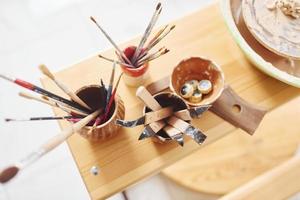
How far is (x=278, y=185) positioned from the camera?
722 millimetres

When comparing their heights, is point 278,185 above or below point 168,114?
below

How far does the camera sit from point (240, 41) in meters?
0.79

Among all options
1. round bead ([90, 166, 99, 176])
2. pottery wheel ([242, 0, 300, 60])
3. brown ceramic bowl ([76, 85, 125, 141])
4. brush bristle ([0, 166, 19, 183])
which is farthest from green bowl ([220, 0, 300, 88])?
brush bristle ([0, 166, 19, 183])

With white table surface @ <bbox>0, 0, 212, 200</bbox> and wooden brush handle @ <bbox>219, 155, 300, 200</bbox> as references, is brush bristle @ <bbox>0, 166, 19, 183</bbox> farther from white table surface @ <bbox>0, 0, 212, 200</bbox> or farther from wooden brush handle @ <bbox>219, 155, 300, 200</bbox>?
white table surface @ <bbox>0, 0, 212, 200</bbox>

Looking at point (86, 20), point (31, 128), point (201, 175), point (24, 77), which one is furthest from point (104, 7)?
point (201, 175)

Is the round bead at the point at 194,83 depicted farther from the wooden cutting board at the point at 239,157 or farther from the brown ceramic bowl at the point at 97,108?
the wooden cutting board at the point at 239,157

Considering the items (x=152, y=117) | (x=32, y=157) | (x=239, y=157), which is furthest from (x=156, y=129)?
(x=239, y=157)

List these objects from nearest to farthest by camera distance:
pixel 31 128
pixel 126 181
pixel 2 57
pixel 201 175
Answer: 1. pixel 126 181
2. pixel 201 175
3. pixel 31 128
4. pixel 2 57

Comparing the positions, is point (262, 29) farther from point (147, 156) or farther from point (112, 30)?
point (112, 30)

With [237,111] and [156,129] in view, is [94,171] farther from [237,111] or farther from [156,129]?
[237,111]

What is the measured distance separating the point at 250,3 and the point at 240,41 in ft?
0.35

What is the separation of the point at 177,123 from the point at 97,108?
0.16 m

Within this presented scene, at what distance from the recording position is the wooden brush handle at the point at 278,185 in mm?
718

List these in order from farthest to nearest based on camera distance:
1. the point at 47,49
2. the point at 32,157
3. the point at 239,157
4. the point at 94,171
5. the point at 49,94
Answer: the point at 47,49 → the point at 239,157 → the point at 94,171 → the point at 49,94 → the point at 32,157
